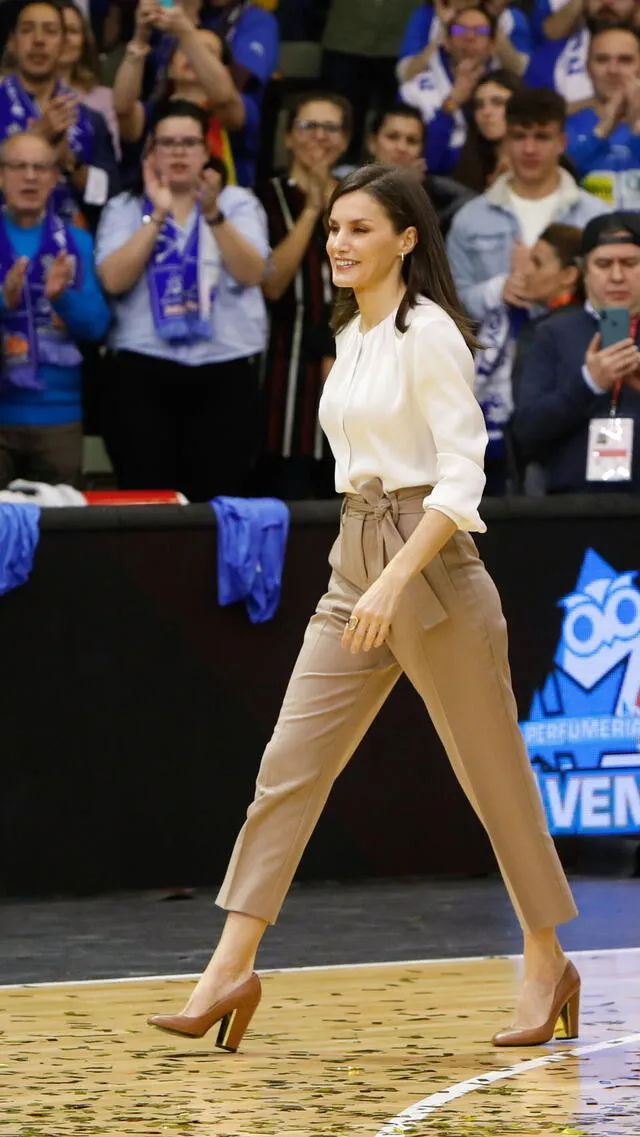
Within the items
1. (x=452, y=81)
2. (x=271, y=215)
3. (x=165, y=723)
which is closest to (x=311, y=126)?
(x=271, y=215)

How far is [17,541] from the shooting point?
6941mm

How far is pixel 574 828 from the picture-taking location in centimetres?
763

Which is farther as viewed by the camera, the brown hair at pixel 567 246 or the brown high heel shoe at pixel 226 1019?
the brown hair at pixel 567 246

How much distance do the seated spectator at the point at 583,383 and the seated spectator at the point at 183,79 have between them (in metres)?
1.73

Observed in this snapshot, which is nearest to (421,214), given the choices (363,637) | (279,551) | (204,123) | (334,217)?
(334,217)

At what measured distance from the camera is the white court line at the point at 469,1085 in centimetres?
393

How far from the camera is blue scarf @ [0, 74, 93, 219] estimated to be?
8383 mm

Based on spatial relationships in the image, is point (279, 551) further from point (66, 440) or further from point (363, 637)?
point (363, 637)

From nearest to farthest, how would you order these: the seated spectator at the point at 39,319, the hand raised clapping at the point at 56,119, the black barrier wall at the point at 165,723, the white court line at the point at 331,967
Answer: the white court line at the point at 331,967 → the black barrier wall at the point at 165,723 → the seated spectator at the point at 39,319 → the hand raised clapping at the point at 56,119

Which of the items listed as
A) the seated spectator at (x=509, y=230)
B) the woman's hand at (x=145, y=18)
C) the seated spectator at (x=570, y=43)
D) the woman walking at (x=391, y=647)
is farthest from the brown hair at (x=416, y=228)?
the seated spectator at (x=570, y=43)

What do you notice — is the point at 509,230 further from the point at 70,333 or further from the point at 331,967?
the point at 331,967

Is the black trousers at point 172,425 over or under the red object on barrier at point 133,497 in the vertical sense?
over

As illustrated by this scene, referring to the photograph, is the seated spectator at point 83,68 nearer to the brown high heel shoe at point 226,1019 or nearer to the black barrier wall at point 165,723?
the black barrier wall at point 165,723

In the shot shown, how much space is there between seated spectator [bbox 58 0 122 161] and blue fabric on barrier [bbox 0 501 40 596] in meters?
2.52
